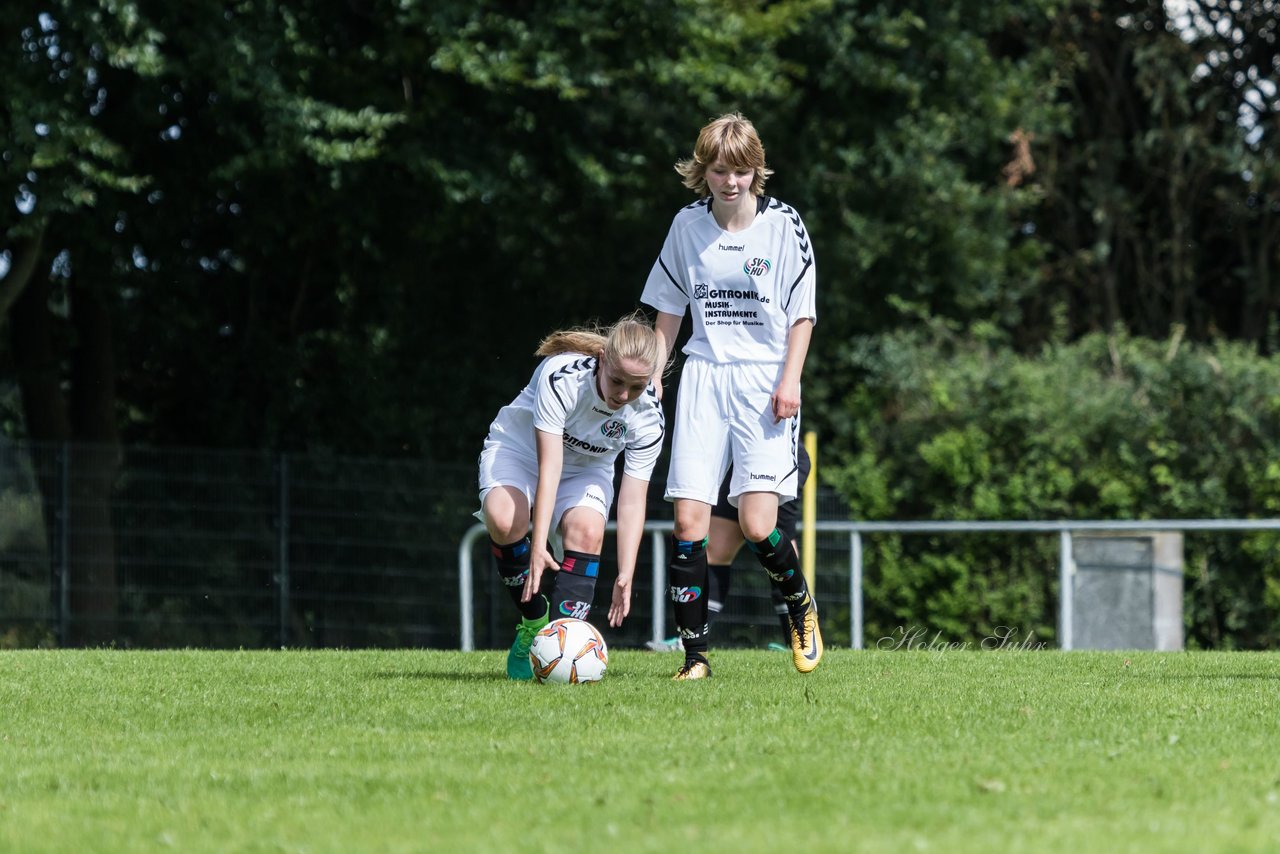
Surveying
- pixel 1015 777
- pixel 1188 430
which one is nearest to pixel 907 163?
pixel 1188 430

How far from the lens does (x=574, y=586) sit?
24.2 ft

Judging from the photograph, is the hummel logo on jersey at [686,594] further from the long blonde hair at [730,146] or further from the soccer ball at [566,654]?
the long blonde hair at [730,146]

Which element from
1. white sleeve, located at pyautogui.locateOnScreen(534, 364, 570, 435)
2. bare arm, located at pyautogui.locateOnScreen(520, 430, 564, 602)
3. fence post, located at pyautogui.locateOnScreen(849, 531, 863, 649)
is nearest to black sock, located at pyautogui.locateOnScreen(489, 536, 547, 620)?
bare arm, located at pyautogui.locateOnScreen(520, 430, 564, 602)

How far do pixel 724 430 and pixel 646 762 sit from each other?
8.52 feet

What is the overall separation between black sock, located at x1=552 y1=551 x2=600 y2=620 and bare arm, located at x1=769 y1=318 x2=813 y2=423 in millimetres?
981

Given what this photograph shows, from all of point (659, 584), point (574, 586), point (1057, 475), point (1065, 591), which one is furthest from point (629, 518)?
point (1057, 475)

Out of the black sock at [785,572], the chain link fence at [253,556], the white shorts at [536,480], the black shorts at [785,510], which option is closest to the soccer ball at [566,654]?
the white shorts at [536,480]

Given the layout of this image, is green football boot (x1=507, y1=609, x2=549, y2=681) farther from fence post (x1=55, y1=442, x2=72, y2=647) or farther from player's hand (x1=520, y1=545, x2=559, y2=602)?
fence post (x1=55, y1=442, x2=72, y2=647)

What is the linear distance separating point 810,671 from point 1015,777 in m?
3.01

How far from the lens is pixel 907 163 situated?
18812 mm

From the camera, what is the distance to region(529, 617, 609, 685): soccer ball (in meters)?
7.04

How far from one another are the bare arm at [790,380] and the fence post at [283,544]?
8781 millimetres

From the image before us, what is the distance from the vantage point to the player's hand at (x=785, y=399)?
7195 mm

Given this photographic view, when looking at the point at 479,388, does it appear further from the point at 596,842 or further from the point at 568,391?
the point at 596,842
